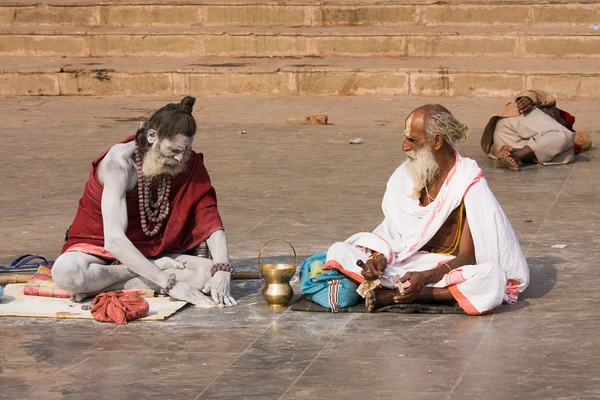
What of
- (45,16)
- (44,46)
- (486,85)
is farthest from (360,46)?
(45,16)

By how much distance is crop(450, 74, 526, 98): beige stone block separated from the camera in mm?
13203

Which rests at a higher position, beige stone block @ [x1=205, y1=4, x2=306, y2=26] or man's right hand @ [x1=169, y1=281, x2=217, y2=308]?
beige stone block @ [x1=205, y1=4, x2=306, y2=26]

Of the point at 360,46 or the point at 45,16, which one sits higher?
the point at 45,16

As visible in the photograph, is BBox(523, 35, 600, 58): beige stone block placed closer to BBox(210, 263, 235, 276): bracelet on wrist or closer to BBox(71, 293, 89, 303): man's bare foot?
BBox(210, 263, 235, 276): bracelet on wrist

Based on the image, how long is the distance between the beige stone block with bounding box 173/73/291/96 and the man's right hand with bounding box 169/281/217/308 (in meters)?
7.97

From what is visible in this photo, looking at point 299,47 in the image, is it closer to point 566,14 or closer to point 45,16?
point 566,14

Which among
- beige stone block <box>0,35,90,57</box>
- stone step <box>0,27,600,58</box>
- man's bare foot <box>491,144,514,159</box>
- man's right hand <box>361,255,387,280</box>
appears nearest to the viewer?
man's right hand <box>361,255,387,280</box>

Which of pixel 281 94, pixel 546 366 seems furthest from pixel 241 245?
pixel 281 94

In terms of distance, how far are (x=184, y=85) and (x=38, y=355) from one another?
902cm

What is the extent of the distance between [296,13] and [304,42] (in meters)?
0.79

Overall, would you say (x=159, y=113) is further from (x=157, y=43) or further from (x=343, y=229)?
(x=157, y=43)

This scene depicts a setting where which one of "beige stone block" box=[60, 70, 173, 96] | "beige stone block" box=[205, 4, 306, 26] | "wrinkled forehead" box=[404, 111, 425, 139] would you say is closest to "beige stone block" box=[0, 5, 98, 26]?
"beige stone block" box=[205, 4, 306, 26]

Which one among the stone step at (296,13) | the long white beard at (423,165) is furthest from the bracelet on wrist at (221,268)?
the stone step at (296,13)

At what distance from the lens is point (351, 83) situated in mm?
13766
